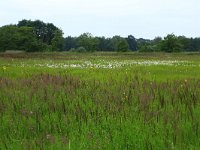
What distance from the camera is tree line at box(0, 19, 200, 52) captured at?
77.6 meters

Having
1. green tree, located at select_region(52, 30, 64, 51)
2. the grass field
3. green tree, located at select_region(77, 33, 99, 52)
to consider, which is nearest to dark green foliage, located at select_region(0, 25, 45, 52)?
green tree, located at select_region(52, 30, 64, 51)

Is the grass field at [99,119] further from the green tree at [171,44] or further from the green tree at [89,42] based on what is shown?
the green tree at [89,42]

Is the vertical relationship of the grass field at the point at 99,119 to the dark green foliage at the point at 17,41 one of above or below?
below

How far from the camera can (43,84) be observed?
32.1ft

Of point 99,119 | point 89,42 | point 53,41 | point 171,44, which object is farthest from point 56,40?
point 99,119

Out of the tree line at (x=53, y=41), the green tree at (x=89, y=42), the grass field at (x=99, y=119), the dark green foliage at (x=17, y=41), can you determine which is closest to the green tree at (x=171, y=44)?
the tree line at (x=53, y=41)

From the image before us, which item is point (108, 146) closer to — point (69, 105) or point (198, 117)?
point (198, 117)

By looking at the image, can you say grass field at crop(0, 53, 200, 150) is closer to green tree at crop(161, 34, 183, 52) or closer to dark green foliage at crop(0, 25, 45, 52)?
dark green foliage at crop(0, 25, 45, 52)

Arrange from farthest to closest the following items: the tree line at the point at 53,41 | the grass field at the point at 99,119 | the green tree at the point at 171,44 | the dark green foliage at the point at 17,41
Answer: the green tree at the point at 171,44 → the tree line at the point at 53,41 → the dark green foliage at the point at 17,41 → the grass field at the point at 99,119

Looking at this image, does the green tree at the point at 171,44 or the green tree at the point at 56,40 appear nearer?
the green tree at the point at 171,44

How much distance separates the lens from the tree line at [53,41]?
7756 centimetres

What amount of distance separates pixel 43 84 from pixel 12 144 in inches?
198

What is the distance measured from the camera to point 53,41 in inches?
3861

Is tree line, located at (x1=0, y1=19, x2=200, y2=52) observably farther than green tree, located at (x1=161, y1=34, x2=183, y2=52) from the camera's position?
No
